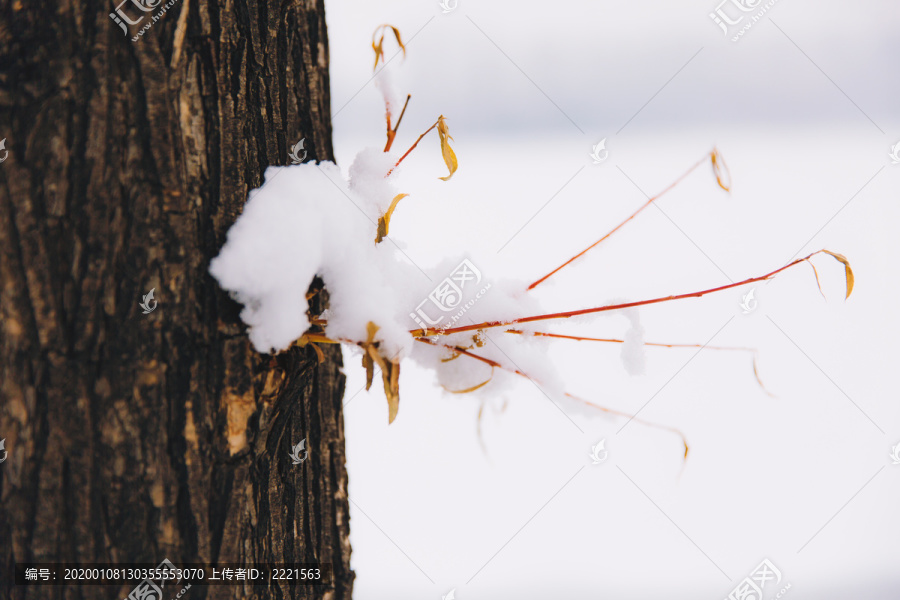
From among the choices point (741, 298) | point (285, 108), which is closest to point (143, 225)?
point (285, 108)

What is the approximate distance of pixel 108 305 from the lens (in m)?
0.38

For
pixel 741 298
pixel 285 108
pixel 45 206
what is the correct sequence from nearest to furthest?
pixel 45 206 → pixel 285 108 → pixel 741 298

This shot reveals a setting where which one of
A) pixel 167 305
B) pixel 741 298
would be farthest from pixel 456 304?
pixel 741 298

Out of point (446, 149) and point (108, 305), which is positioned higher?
point (446, 149)

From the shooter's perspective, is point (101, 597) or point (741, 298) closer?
point (101, 597)

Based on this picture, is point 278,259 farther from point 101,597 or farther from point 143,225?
point 101,597

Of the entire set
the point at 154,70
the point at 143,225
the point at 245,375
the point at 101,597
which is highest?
the point at 154,70

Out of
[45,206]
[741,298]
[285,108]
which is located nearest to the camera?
[45,206]

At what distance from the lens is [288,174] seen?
0.43 meters

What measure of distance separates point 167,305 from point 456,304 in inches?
9.7

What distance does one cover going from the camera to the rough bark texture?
0.38 metres

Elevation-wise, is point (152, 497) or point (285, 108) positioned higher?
point (285, 108)

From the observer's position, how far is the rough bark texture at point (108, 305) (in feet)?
1.25

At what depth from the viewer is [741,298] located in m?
0.94
